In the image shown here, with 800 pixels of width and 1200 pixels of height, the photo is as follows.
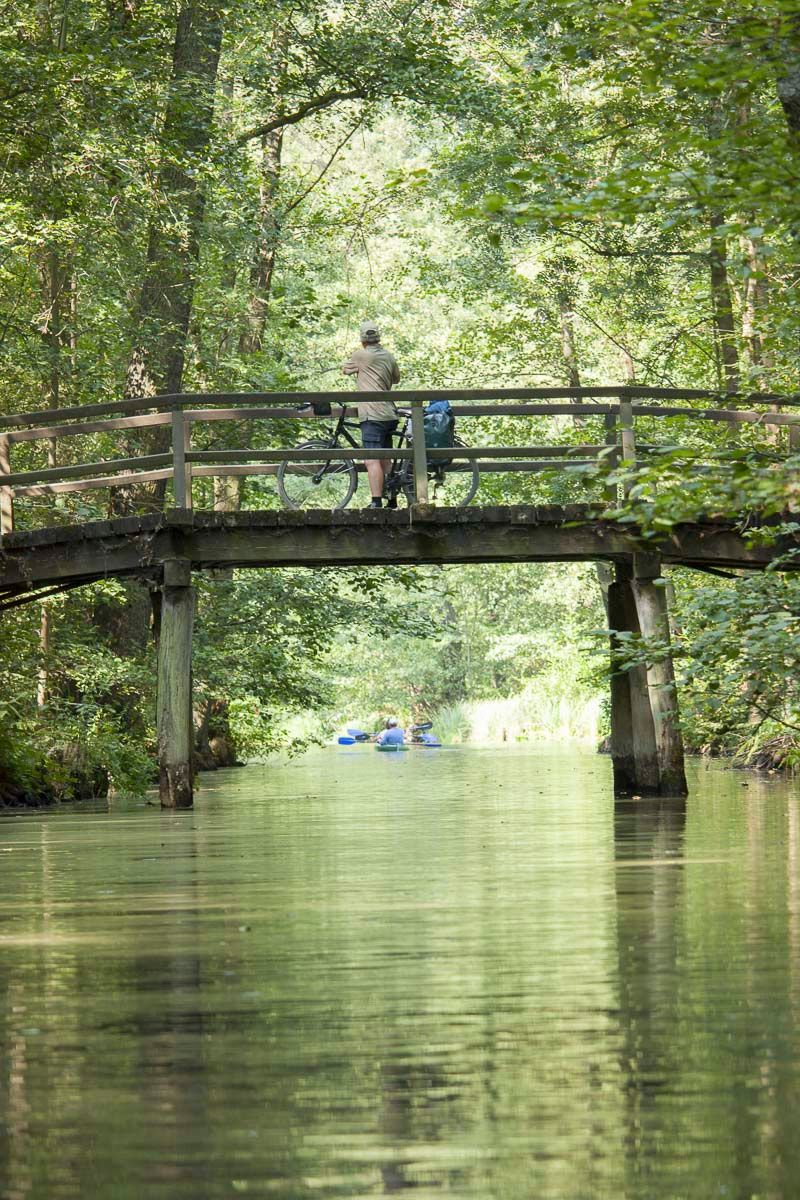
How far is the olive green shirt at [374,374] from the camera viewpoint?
53.7 feet

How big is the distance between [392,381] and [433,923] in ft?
34.7

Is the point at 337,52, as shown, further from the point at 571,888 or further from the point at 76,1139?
the point at 76,1139

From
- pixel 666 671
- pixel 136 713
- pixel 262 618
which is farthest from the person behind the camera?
pixel 262 618

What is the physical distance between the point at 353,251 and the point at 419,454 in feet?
46.3

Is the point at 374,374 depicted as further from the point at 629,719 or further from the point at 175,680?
the point at 629,719

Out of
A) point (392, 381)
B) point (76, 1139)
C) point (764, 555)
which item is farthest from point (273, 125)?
point (76, 1139)

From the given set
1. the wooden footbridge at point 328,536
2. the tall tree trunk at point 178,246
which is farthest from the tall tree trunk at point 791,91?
the tall tree trunk at point 178,246

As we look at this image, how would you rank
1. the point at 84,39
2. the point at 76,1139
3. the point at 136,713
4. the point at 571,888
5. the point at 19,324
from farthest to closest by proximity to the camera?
the point at 136,713 < the point at 19,324 < the point at 84,39 < the point at 571,888 < the point at 76,1139

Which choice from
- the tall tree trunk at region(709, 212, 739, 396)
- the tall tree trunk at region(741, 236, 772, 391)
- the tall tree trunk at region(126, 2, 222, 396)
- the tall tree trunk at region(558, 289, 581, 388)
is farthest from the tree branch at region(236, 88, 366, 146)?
the tall tree trunk at region(558, 289, 581, 388)

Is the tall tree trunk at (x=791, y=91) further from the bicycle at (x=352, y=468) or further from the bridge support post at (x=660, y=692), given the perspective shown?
the bridge support post at (x=660, y=692)

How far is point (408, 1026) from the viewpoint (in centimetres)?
438

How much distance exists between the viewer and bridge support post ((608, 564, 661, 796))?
16.4m

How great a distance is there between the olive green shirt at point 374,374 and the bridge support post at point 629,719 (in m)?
2.91

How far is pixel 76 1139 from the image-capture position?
3.32 metres
